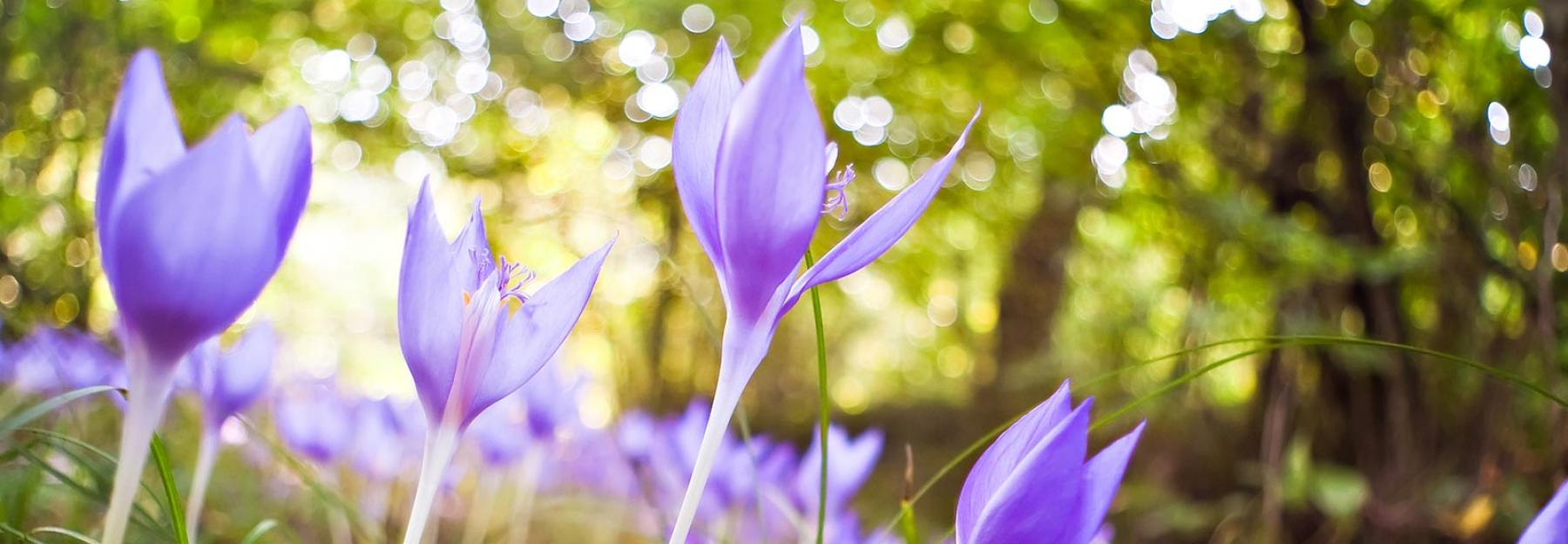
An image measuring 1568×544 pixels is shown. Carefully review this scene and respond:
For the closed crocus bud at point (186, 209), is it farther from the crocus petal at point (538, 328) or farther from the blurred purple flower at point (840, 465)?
the blurred purple flower at point (840, 465)

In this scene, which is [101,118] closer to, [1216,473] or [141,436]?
[141,436]

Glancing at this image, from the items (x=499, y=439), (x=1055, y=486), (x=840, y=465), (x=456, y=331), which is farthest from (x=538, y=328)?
(x=499, y=439)

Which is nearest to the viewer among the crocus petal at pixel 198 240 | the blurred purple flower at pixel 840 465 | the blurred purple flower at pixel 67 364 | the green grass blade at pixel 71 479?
the crocus petal at pixel 198 240

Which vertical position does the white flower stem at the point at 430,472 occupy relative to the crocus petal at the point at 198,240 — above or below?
below

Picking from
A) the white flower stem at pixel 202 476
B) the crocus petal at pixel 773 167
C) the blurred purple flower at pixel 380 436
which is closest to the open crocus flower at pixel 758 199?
the crocus petal at pixel 773 167

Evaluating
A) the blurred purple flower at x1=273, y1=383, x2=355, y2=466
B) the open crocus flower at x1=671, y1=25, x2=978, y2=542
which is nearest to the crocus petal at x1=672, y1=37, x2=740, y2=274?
the open crocus flower at x1=671, y1=25, x2=978, y2=542

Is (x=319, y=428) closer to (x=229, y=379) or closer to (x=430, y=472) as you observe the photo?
(x=229, y=379)

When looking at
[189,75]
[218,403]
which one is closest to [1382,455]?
[218,403]

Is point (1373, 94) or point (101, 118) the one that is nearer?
point (101, 118)

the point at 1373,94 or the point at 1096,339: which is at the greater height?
the point at 1373,94

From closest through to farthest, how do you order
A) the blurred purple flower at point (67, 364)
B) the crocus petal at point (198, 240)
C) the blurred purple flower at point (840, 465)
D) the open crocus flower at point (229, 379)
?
the crocus petal at point (198, 240), the open crocus flower at point (229, 379), the blurred purple flower at point (840, 465), the blurred purple flower at point (67, 364)
